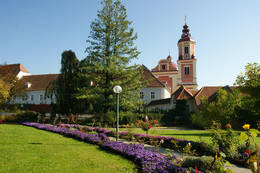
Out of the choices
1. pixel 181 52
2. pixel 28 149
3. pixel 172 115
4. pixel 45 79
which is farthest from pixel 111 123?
pixel 181 52

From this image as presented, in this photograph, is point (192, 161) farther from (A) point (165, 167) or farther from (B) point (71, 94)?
(B) point (71, 94)

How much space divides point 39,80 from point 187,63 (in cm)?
3635

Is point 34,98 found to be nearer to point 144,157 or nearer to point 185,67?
point 185,67

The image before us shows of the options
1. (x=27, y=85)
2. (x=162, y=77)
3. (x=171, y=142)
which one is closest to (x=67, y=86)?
(x=171, y=142)

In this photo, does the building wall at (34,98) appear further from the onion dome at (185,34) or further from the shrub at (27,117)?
the onion dome at (185,34)

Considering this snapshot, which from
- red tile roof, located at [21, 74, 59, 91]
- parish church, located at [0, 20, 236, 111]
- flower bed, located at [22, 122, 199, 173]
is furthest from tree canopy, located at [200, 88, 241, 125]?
A: red tile roof, located at [21, 74, 59, 91]

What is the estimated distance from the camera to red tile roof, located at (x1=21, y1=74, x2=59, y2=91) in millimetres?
46706

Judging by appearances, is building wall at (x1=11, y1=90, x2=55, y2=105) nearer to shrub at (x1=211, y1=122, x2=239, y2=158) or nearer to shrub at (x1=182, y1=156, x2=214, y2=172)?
shrub at (x1=211, y1=122, x2=239, y2=158)

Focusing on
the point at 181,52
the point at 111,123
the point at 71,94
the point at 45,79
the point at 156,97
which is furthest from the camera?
the point at 181,52

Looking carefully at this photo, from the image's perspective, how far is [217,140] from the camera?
7746 mm

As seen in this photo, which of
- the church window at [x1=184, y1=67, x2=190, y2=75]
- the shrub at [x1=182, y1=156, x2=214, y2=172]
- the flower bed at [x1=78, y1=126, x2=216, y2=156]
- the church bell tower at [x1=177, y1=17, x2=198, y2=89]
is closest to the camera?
the shrub at [x1=182, y1=156, x2=214, y2=172]

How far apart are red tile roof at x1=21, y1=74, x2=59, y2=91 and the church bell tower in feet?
99.9

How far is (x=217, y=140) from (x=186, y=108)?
22380 millimetres

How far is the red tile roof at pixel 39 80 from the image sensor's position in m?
46.7
